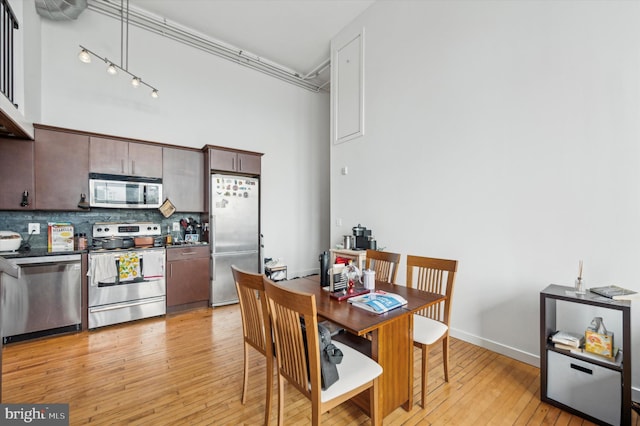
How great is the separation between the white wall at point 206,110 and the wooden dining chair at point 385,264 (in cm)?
292

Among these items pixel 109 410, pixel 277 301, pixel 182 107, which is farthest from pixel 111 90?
pixel 277 301

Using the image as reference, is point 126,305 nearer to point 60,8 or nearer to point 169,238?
point 169,238

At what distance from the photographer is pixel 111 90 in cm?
373

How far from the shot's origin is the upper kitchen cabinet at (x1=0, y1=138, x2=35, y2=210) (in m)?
2.87

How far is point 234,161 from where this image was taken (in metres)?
4.16

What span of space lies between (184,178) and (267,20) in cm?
265

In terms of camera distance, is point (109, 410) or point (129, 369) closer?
point (109, 410)

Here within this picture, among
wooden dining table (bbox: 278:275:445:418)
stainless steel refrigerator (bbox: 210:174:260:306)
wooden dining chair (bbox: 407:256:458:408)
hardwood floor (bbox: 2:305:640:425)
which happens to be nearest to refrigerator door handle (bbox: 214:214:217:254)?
stainless steel refrigerator (bbox: 210:174:260:306)

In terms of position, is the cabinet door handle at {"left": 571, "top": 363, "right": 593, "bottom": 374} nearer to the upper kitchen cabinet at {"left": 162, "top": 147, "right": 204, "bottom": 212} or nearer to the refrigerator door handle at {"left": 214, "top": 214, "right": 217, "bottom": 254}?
the refrigerator door handle at {"left": 214, "top": 214, "right": 217, "bottom": 254}

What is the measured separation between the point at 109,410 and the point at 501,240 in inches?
135

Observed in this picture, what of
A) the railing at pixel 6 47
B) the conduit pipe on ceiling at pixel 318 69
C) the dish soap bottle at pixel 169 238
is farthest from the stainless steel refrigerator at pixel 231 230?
the conduit pipe on ceiling at pixel 318 69

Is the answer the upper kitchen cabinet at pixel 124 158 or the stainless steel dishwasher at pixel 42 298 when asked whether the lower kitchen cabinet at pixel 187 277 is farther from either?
the upper kitchen cabinet at pixel 124 158

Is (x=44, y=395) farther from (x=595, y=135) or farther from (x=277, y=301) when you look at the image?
(x=595, y=135)

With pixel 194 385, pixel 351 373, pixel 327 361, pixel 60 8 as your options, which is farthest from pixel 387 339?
pixel 60 8
